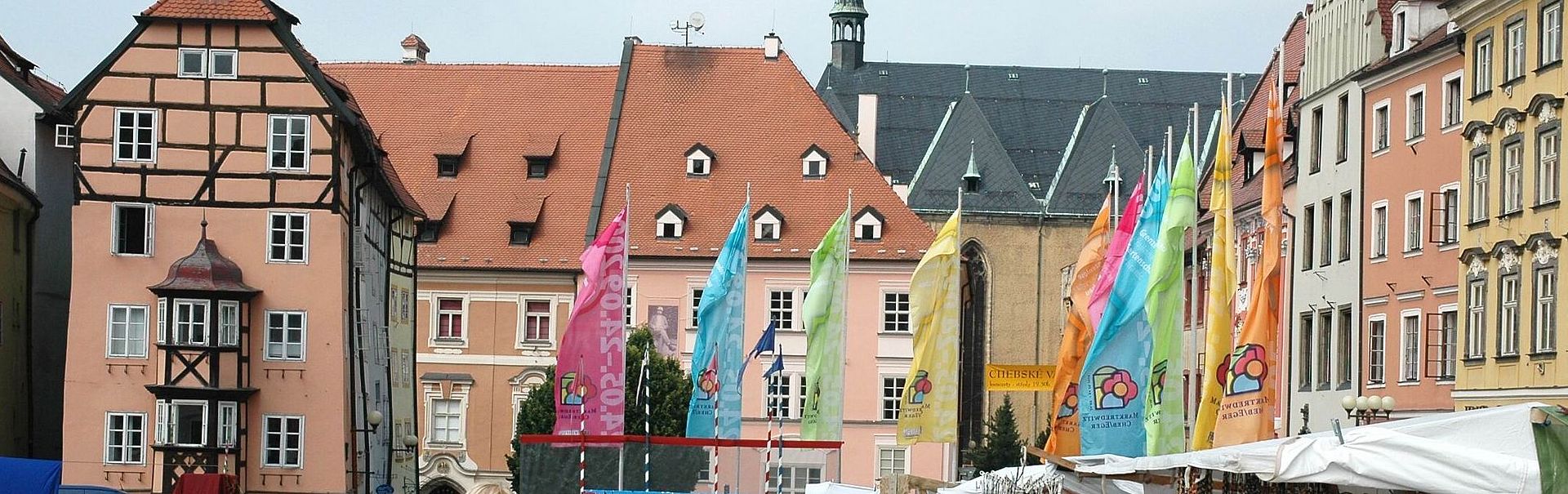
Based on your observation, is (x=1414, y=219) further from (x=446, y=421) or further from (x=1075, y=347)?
(x=446, y=421)

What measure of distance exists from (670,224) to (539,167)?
502 centimetres

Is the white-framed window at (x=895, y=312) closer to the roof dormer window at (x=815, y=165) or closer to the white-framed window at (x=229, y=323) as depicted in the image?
the roof dormer window at (x=815, y=165)

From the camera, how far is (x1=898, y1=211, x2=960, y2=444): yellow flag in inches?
1415

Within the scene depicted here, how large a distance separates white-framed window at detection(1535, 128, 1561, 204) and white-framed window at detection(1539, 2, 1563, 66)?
38.4 inches

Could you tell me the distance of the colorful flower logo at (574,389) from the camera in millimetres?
35406

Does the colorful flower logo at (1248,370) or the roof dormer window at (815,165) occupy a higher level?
the roof dormer window at (815,165)

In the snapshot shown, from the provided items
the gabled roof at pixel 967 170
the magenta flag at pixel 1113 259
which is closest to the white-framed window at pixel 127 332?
the magenta flag at pixel 1113 259

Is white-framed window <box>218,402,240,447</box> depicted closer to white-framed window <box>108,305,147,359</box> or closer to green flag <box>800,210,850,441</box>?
white-framed window <box>108,305,147,359</box>

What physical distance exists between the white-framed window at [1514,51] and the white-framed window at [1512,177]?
97 cm

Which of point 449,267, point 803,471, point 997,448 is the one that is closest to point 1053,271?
point 997,448

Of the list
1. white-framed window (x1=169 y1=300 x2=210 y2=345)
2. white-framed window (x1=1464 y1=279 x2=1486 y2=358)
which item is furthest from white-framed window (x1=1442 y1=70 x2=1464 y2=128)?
white-framed window (x1=169 y1=300 x2=210 y2=345)

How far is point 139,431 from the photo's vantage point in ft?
148

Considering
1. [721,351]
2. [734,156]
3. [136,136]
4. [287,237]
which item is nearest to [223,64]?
[136,136]

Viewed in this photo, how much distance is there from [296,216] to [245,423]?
4101mm
